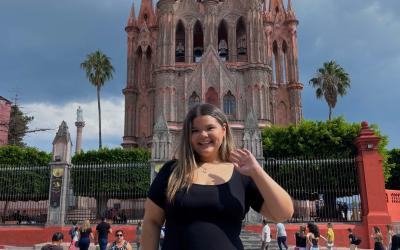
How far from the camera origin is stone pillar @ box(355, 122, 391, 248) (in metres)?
17.2

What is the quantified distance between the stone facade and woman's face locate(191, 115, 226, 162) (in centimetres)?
4734

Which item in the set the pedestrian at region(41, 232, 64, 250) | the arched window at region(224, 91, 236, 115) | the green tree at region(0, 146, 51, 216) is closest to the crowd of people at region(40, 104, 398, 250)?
the pedestrian at region(41, 232, 64, 250)

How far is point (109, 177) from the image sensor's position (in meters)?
24.0

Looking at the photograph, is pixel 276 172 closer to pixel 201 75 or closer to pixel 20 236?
pixel 20 236

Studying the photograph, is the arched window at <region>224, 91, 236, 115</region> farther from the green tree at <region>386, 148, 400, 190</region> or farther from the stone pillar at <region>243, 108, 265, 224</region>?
the stone pillar at <region>243, 108, 265, 224</region>

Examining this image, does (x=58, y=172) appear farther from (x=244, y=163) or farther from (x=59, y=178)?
(x=244, y=163)

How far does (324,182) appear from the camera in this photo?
2025 cm

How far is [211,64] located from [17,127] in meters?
30.0

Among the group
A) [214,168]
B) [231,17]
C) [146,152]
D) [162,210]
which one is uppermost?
[231,17]

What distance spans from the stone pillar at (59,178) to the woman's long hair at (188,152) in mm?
18183

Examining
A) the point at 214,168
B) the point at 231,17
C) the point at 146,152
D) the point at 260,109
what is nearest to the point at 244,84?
the point at 260,109

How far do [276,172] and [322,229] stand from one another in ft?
11.8

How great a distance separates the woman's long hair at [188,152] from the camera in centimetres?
212

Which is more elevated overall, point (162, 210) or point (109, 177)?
point (109, 177)
